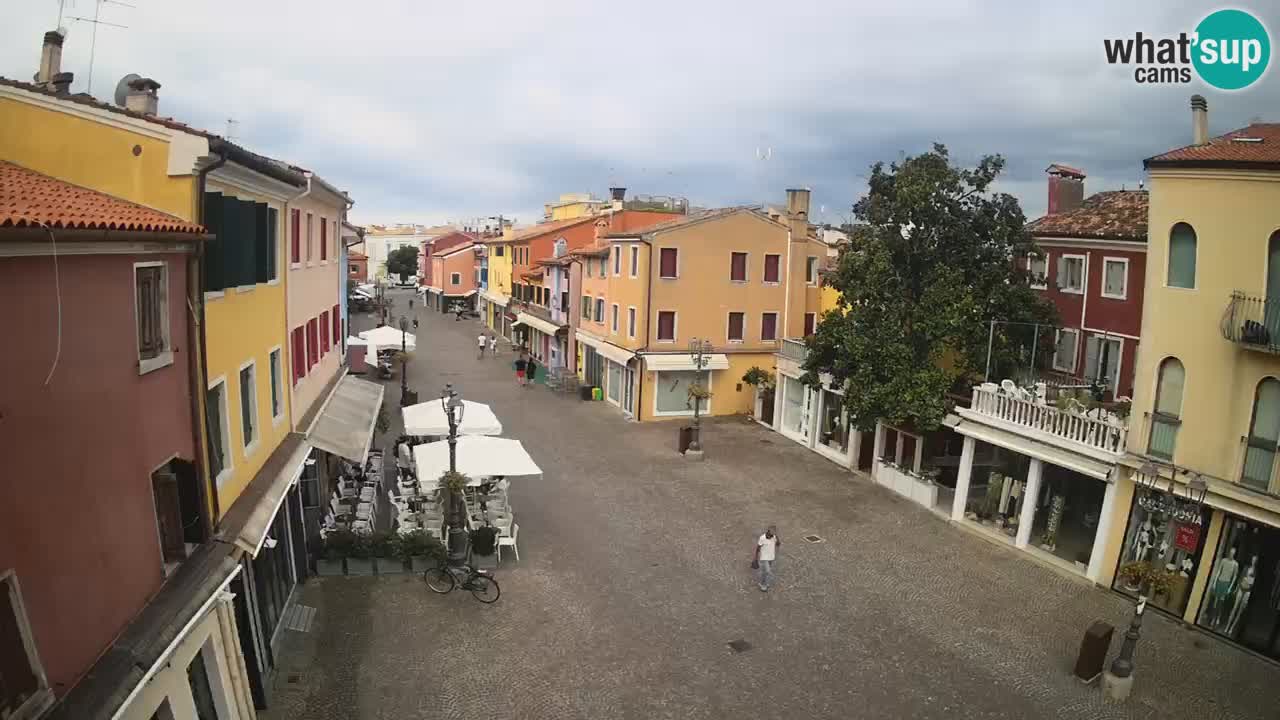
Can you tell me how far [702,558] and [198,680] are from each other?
10.4 meters

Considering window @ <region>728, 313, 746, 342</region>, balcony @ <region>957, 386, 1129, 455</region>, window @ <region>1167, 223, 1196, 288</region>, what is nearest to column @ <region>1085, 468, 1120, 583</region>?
balcony @ <region>957, 386, 1129, 455</region>

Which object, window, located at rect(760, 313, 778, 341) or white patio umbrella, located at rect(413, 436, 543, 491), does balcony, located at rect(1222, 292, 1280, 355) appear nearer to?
white patio umbrella, located at rect(413, 436, 543, 491)

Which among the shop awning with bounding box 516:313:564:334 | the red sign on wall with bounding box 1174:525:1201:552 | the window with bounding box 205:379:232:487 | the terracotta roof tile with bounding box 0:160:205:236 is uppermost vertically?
the terracotta roof tile with bounding box 0:160:205:236

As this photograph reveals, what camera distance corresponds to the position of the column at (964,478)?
19766 millimetres

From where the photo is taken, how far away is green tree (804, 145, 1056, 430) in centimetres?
2070

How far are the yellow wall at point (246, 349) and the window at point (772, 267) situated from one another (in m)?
21.8

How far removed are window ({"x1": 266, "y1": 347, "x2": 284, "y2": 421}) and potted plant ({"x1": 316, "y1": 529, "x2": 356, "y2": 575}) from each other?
2.79 meters

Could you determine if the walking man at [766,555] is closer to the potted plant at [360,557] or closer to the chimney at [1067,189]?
the potted plant at [360,557]

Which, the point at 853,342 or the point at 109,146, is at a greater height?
the point at 109,146

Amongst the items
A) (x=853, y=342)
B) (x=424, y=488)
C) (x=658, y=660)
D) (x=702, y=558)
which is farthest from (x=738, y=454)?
(x=658, y=660)

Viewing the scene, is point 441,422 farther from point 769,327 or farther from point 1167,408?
point 769,327

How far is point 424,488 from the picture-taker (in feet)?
58.0

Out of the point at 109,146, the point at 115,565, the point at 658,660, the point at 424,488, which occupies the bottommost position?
the point at 658,660

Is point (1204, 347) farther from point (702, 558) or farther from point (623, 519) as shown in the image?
point (623, 519)
